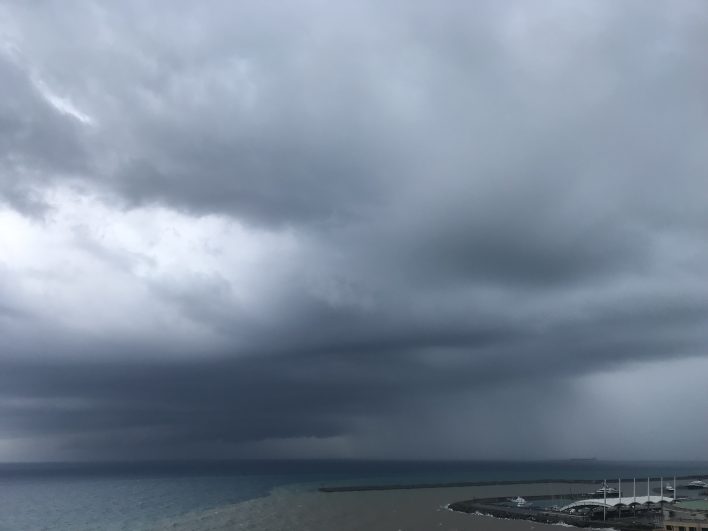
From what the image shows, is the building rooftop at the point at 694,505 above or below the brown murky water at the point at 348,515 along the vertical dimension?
above

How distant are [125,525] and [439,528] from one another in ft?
158

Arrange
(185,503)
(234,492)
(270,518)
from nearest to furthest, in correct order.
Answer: (270,518) → (185,503) → (234,492)

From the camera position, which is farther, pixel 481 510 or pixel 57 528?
pixel 481 510

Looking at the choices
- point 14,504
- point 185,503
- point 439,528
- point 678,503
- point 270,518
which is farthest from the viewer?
point 14,504

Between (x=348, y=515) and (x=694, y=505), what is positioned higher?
(x=694, y=505)

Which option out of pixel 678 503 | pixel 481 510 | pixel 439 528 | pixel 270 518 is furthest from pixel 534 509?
pixel 270 518

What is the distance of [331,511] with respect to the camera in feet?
373

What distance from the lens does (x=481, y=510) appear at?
11550 centimetres

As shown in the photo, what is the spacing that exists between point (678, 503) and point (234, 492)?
109201 millimetres

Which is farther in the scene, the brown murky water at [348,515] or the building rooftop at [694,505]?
the building rooftop at [694,505]

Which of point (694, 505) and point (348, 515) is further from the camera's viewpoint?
point (694, 505)

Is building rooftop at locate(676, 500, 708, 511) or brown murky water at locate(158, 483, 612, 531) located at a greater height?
building rooftop at locate(676, 500, 708, 511)

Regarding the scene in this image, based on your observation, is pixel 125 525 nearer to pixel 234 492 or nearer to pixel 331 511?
pixel 331 511

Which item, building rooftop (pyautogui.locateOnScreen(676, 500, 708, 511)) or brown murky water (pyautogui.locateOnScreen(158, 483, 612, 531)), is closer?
brown murky water (pyautogui.locateOnScreen(158, 483, 612, 531))
